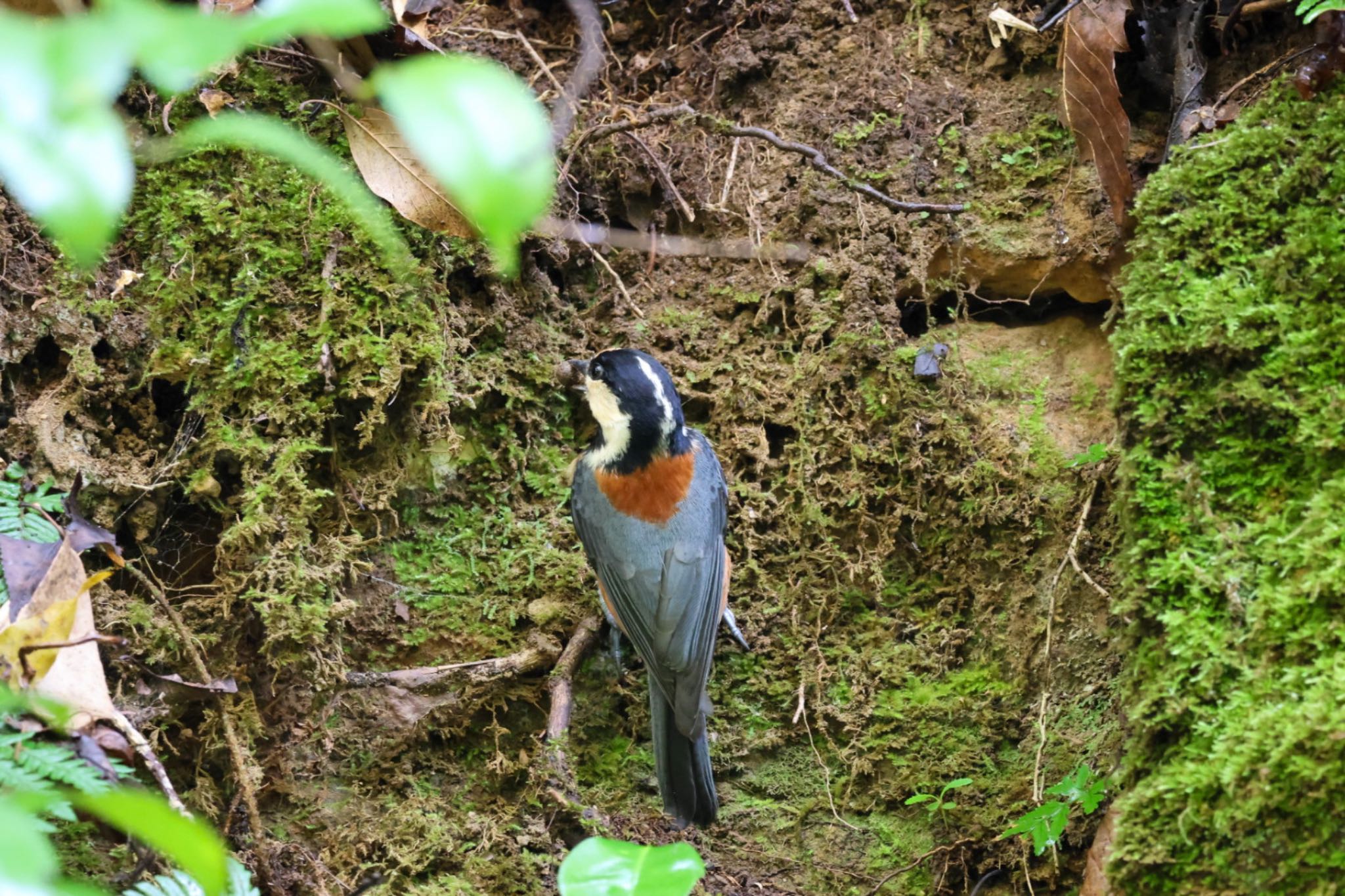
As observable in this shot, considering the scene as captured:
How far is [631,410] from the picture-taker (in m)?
3.76

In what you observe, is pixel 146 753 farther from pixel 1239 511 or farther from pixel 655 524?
pixel 1239 511

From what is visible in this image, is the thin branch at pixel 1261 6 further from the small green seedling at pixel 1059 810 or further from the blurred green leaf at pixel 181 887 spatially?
the blurred green leaf at pixel 181 887

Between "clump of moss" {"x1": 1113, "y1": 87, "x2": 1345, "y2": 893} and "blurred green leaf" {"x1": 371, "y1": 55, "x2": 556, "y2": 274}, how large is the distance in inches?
79.7

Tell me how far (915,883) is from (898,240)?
227cm

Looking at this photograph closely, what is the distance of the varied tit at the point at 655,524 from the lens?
3.46 metres

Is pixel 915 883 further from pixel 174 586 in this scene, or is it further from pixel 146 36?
pixel 146 36

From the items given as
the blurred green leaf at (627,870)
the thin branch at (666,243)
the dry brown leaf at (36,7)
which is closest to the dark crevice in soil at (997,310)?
the thin branch at (666,243)

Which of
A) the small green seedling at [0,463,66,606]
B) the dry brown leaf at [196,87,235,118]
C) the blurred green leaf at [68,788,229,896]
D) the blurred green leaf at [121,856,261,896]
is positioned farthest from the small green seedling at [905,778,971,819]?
the dry brown leaf at [196,87,235,118]

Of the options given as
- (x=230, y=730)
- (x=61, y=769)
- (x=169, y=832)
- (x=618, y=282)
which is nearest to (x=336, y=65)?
(x=618, y=282)

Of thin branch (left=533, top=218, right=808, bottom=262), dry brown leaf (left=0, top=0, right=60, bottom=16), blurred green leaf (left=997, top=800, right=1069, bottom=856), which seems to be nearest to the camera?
blurred green leaf (left=997, top=800, right=1069, bottom=856)

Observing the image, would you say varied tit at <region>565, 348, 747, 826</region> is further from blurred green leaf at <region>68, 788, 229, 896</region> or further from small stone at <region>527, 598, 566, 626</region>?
blurred green leaf at <region>68, 788, 229, 896</region>

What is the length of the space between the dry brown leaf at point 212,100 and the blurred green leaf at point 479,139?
3.21 meters

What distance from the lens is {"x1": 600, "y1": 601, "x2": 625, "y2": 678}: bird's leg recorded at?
375cm

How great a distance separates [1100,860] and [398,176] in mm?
3022
